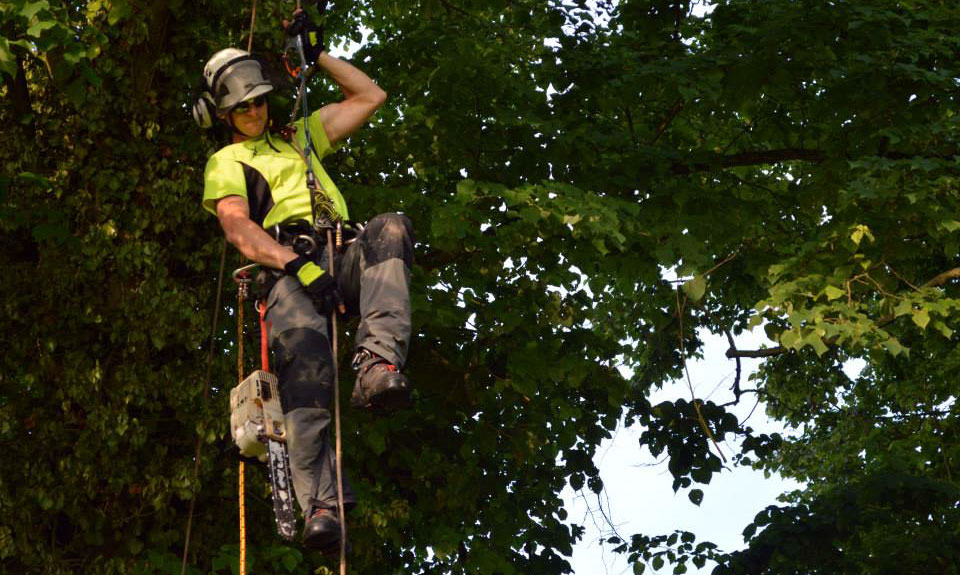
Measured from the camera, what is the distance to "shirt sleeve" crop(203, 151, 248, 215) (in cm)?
543

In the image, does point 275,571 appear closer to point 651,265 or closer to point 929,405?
point 651,265

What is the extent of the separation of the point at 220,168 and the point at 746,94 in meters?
5.12

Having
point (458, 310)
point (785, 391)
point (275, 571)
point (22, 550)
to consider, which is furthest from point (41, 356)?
point (785, 391)

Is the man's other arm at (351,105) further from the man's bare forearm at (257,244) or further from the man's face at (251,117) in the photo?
the man's bare forearm at (257,244)

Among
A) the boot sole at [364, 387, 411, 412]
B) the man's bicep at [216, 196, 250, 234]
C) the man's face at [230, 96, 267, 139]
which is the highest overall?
the man's face at [230, 96, 267, 139]

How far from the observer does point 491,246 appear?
9.49 meters

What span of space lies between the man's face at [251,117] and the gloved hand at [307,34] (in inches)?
10.3

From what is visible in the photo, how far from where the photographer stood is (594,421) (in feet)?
39.9

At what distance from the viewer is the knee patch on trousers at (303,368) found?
5.18m

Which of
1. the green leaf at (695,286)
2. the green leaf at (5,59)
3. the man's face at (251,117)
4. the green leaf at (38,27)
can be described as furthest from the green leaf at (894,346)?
the green leaf at (5,59)

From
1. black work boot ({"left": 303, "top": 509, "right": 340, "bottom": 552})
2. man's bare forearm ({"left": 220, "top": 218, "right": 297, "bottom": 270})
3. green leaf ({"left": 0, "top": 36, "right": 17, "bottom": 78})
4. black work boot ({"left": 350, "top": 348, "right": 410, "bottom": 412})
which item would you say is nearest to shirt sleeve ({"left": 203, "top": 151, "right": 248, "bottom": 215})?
man's bare forearm ({"left": 220, "top": 218, "right": 297, "bottom": 270})

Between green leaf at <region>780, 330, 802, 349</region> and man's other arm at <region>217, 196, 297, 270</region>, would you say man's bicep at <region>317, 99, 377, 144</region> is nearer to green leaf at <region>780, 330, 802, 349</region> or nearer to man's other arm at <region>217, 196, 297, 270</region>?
man's other arm at <region>217, 196, 297, 270</region>

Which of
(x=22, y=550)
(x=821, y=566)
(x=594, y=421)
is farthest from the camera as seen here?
(x=821, y=566)

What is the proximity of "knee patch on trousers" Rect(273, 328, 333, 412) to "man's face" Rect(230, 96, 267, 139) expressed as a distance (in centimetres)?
88
